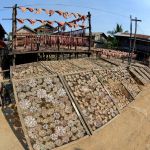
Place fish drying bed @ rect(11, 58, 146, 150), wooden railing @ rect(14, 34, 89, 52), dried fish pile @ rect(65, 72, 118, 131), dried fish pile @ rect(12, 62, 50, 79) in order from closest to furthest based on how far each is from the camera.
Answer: fish drying bed @ rect(11, 58, 146, 150), dried fish pile @ rect(65, 72, 118, 131), dried fish pile @ rect(12, 62, 50, 79), wooden railing @ rect(14, 34, 89, 52)

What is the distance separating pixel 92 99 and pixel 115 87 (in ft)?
9.89

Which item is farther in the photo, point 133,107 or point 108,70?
point 108,70

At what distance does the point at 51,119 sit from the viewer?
1412cm

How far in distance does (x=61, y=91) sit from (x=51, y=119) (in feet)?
7.62

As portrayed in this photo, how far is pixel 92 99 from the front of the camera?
54.1 feet

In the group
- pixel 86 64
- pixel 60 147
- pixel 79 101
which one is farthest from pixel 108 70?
pixel 60 147

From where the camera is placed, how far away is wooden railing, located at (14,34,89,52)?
19.8 meters

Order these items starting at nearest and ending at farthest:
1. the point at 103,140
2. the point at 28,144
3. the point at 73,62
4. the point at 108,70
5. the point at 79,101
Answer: the point at 28,144 < the point at 103,140 < the point at 79,101 < the point at 108,70 < the point at 73,62

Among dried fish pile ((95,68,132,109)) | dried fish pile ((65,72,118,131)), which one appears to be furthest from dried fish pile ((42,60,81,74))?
dried fish pile ((95,68,132,109))

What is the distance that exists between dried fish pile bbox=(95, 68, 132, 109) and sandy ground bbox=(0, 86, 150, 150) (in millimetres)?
842

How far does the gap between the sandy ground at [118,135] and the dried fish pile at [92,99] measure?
52 cm

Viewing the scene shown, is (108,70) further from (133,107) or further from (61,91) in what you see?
(61,91)

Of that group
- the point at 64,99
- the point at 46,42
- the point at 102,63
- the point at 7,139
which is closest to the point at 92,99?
the point at 64,99

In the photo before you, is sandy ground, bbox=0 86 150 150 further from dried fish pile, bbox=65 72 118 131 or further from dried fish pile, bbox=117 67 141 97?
dried fish pile, bbox=117 67 141 97
